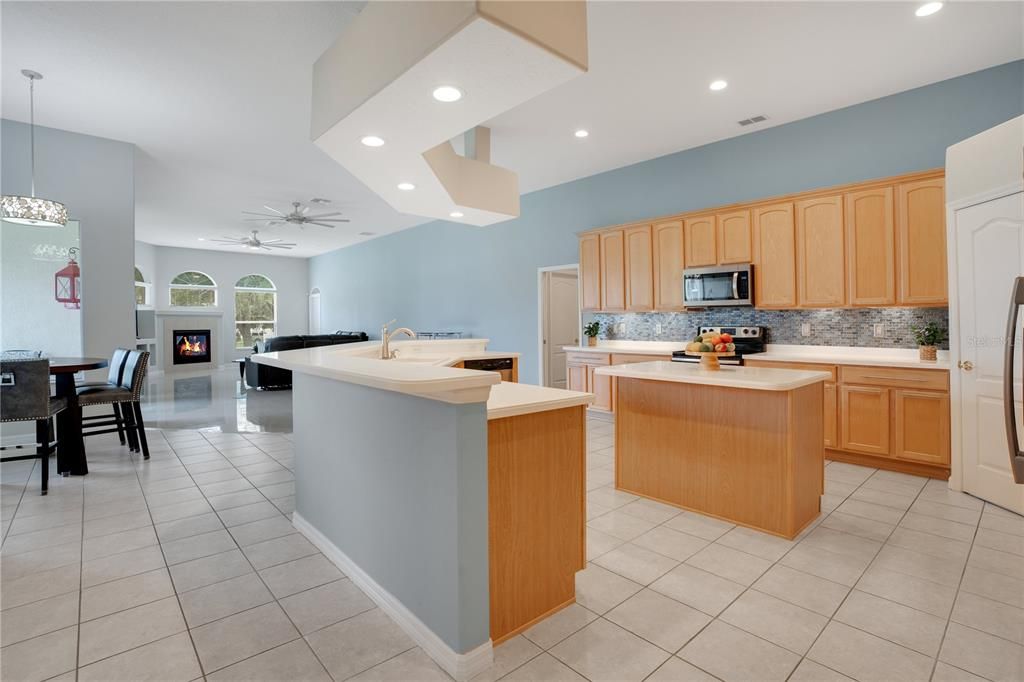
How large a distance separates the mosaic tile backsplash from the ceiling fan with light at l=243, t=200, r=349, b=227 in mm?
5378

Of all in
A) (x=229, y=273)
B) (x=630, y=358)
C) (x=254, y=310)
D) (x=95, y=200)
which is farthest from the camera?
(x=254, y=310)

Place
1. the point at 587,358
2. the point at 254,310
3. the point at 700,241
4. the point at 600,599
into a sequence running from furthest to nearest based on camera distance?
the point at 254,310 → the point at 587,358 → the point at 700,241 → the point at 600,599

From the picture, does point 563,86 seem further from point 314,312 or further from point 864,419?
point 314,312

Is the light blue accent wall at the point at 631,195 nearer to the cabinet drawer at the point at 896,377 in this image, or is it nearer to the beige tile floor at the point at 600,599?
the cabinet drawer at the point at 896,377

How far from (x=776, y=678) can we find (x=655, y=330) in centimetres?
459

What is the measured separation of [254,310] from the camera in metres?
13.5

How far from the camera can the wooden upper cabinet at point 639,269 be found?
5656mm

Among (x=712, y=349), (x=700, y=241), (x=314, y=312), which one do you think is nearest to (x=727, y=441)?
(x=712, y=349)

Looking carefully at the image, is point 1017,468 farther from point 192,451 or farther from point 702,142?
point 192,451

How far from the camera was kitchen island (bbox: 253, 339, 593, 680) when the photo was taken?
5.50 feet

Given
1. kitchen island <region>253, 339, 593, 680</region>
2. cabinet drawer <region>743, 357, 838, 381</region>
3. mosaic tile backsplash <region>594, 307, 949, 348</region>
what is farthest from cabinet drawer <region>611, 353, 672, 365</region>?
kitchen island <region>253, 339, 593, 680</region>

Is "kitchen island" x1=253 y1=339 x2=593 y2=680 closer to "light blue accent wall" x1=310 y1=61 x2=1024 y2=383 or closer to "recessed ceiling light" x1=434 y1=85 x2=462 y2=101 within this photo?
"recessed ceiling light" x1=434 y1=85 x2=462 y2=101

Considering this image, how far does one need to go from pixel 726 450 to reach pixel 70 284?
20.5 feet

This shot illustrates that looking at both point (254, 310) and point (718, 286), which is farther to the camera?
point (254, 310)
